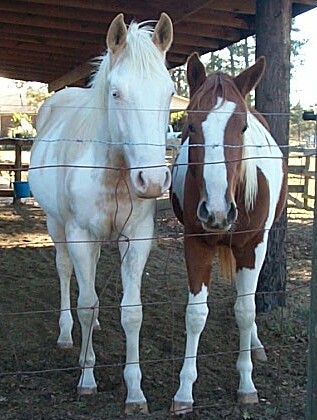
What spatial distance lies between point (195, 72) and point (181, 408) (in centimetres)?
176

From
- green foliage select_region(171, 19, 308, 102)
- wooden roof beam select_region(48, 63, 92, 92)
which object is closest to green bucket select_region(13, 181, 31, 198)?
wooden roof beam select_region(48, 63, 92, 92)

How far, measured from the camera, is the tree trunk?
15.4 ft

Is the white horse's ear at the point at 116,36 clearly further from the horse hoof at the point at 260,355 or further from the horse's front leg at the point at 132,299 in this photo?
the horse hoof at the point at 260,355

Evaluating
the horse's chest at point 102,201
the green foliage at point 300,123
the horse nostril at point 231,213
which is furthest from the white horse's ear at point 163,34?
the green foliage at point 300,123

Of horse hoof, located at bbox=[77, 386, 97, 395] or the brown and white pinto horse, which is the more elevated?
the brown and white pinto horse

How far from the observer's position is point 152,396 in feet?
11.2

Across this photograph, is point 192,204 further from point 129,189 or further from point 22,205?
point 22,205

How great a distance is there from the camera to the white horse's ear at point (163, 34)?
326cm

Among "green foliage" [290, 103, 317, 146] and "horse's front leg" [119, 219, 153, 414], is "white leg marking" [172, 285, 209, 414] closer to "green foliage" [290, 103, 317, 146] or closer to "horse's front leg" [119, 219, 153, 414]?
"horse's front leg" [119, 219, 153, 414]

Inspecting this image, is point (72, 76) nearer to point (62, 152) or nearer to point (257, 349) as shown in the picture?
point (62, 152)

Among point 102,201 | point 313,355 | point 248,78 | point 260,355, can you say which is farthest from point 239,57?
point 313,355

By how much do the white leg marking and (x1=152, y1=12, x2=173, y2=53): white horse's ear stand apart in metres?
1.28

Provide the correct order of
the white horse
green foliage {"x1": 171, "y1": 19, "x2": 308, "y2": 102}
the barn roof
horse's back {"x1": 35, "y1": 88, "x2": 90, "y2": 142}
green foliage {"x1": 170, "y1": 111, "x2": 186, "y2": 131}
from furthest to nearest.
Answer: green foliage {"x1": 171, "y1": 19, "x2": 308, "y2": 102}, green foliage {"x1": 170, "y1": 111, "x2": 186, "y2": 131}, the barn roof, horse's back {"x1": 35, "y1": 88, "x2": 90, "y2": 142}, the white horse

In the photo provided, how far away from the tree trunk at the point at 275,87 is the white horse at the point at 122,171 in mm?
1525
